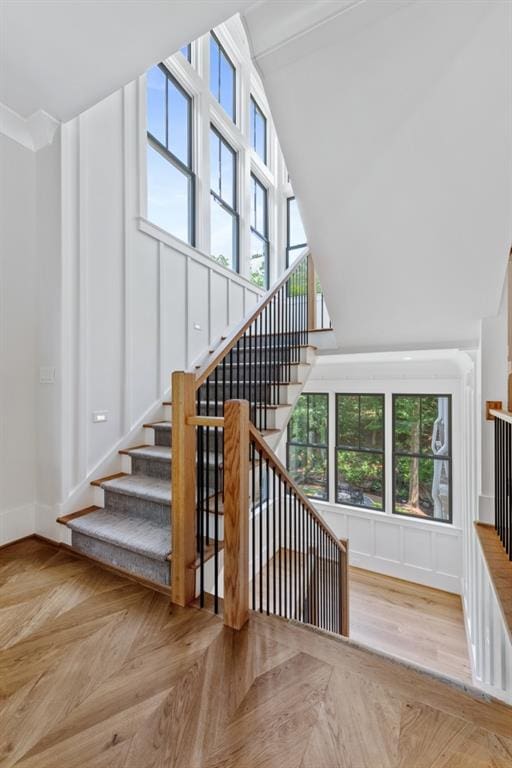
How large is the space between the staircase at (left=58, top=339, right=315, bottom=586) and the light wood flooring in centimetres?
258

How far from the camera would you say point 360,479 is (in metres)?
5.47

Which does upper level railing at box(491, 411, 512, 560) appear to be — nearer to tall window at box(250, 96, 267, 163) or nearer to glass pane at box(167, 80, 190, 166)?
glass pane at box(167, 80, 190, 166)

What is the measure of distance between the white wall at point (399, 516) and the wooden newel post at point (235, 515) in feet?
9.80

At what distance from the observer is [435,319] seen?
2836 mm

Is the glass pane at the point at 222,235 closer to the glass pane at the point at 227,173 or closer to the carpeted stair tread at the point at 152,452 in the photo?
the glass pane at the point at 227,173

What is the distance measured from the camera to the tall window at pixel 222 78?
4.34m

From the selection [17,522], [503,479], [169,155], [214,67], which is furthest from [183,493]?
[214,67]

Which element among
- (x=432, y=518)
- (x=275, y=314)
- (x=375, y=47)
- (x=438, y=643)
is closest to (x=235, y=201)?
(x=275, y=314)

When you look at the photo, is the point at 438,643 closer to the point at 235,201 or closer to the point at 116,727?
the point at 116,727

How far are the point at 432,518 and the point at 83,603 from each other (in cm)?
467

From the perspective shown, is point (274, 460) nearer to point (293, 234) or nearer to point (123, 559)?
point (123, 559)

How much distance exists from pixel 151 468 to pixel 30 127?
2.33 meters

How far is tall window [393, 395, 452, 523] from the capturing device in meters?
4.87

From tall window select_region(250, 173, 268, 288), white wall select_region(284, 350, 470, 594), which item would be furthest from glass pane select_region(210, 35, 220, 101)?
white wall select_region(284, 350, 470, 594)
